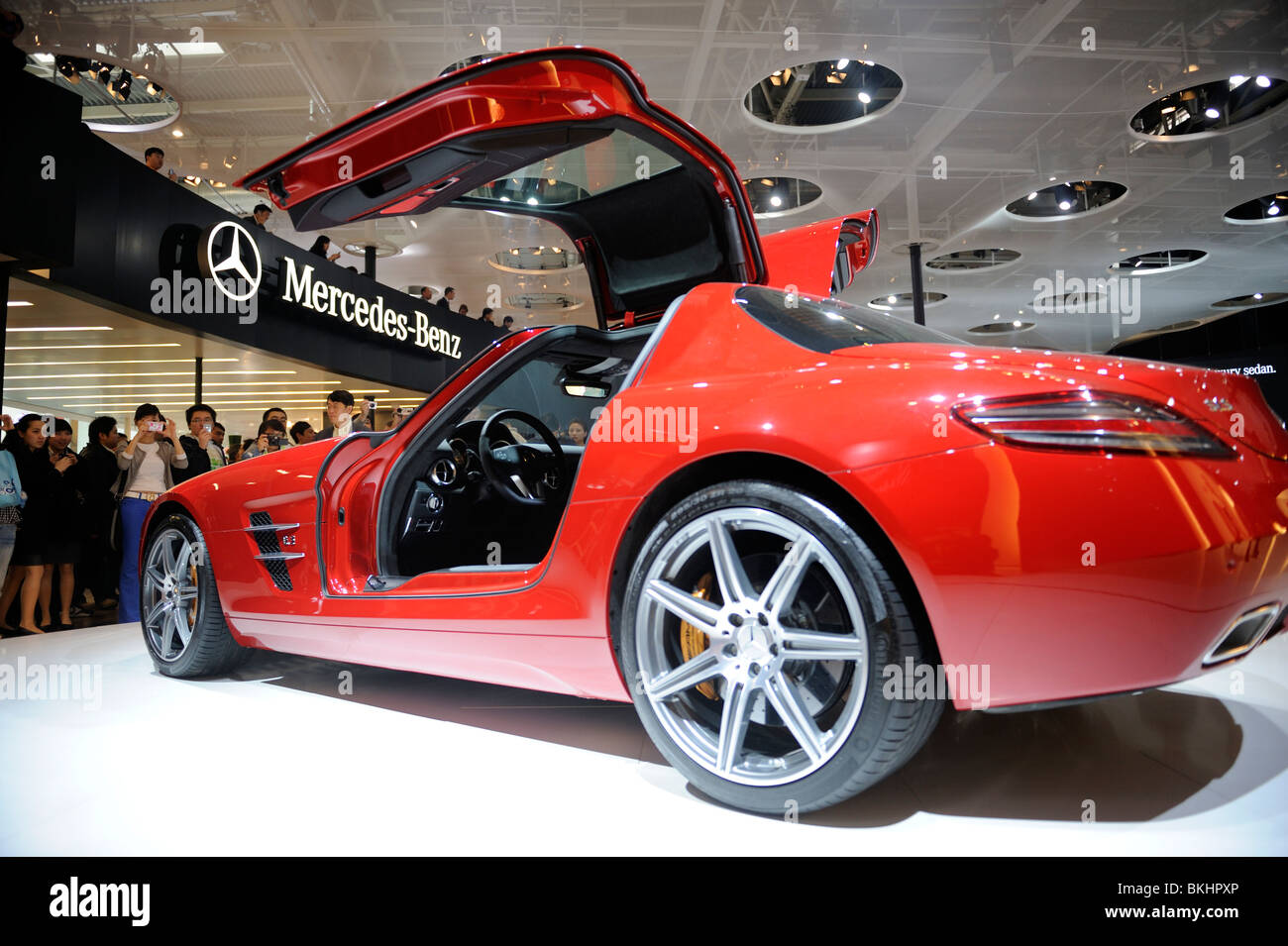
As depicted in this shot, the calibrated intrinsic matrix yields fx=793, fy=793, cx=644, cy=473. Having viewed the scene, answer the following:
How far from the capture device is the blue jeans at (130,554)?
5832mm

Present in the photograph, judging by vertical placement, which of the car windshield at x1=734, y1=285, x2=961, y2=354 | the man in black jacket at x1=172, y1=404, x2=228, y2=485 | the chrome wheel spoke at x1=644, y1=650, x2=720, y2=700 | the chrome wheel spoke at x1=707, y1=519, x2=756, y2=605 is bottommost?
the chrome wheel spoke at x1=644, y1=650, x2=720, y2=700

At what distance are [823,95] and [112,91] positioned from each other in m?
9.99

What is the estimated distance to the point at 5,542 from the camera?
17.6 feet

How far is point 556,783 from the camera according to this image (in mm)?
1904

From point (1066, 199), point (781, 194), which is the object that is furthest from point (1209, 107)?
point (781, 194)

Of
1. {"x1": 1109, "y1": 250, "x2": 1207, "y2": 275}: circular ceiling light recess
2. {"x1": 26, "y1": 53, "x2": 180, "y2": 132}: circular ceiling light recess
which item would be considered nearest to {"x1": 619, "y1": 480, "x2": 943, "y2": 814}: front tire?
{"x1": 26, "y1": 53, "x2": 180, "y2": 132}: circular ceiling light recess

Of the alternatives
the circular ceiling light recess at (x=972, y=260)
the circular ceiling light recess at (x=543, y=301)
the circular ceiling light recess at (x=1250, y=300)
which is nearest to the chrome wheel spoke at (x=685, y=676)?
the circular ceiling light recess at (x=972, y=260)

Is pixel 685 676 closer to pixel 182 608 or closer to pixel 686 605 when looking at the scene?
pixel 686 605

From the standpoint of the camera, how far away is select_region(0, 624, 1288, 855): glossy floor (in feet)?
5.02

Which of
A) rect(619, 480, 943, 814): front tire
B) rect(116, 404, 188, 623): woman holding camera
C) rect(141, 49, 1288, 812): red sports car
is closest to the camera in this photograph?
rect(141, 49, 1288, 812): red sports car

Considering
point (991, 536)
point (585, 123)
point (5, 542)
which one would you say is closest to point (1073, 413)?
point (991, 536)

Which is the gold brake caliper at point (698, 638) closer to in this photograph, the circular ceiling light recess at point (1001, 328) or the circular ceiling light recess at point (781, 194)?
the circular ceiling light recess at point (781, 194)

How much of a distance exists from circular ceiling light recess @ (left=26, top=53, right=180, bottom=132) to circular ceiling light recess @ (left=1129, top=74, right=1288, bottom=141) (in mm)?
13418

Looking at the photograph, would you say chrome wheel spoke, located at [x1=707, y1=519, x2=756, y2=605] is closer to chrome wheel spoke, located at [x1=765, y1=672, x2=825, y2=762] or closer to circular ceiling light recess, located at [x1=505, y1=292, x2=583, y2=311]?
chrome wheel spoke, located at [x1=765, y1=672, x2=825, y2=762]
